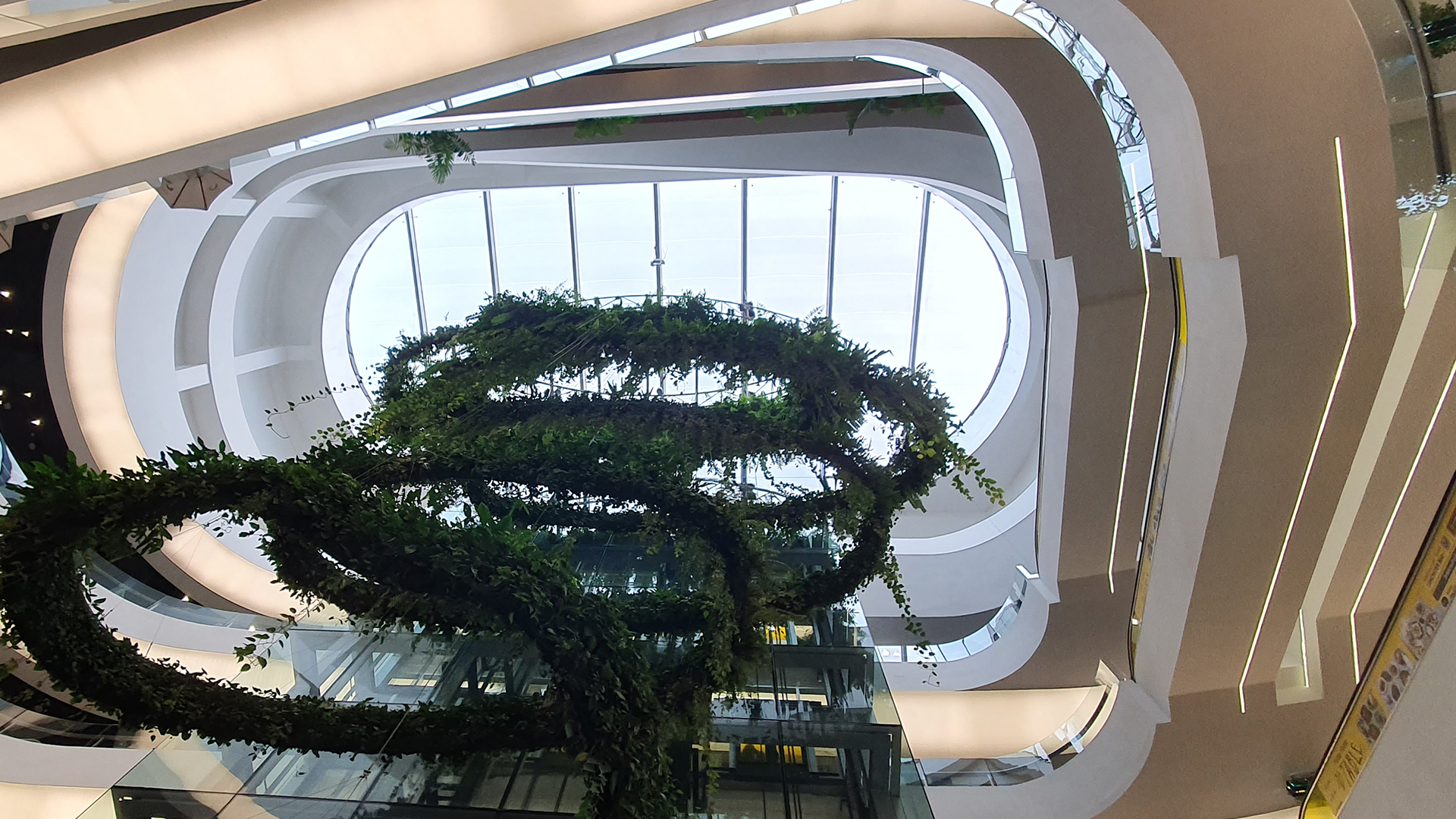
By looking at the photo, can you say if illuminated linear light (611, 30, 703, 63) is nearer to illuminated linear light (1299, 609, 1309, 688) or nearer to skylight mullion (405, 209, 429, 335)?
illuminated linear light (1299, 609, 1309, 688)

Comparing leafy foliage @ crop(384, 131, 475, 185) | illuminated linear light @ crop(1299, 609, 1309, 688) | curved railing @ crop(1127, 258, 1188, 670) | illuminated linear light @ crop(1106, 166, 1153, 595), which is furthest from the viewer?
leafy foliage @ crop(384, 131, 475, 185)

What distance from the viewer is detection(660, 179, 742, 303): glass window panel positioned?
1134 centimetres

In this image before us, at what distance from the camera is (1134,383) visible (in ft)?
18.9

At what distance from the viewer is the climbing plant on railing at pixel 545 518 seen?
2215 mm

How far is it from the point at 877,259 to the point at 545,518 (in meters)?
9.10

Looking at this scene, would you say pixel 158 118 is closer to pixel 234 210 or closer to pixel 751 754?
pixel 751 754

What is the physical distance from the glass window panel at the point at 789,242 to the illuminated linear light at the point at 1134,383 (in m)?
5.59

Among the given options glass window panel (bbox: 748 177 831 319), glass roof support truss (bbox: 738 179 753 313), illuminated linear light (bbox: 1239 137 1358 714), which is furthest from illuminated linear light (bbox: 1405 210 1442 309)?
glass roof support truss (bbox: 738 179 753 313)

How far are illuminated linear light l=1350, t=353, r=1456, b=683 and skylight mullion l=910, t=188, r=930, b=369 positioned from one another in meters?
7.40

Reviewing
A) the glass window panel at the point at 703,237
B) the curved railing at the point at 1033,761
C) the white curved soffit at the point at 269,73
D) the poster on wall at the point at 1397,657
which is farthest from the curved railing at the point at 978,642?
the white curved soffit at the point at 269,73

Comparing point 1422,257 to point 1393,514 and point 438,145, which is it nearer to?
point 1393,514

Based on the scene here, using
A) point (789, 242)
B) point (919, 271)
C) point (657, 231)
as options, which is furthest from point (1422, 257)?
point (657, 231)

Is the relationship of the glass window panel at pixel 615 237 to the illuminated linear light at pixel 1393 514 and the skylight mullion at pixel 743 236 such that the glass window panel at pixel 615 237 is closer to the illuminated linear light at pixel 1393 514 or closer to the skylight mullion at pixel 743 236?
the skylight mullion at pixel 743 236

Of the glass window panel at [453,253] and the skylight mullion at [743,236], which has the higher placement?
the skylight mullion at [743,236]
